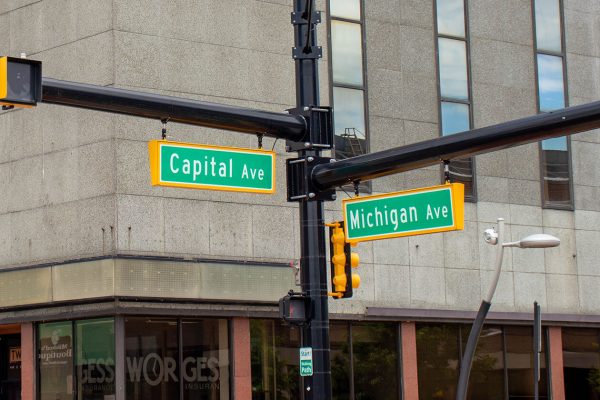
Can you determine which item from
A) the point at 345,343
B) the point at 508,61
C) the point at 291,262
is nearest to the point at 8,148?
the point at 291,262

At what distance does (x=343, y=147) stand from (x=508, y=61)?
580cm

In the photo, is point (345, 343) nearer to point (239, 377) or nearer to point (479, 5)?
point (239, 377)

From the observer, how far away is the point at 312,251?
15.1 m

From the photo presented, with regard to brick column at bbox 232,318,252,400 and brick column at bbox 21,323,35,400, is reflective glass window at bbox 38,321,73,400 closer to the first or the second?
brick column at bbox 21,323,35,400

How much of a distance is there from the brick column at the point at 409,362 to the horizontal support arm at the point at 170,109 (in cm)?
1288

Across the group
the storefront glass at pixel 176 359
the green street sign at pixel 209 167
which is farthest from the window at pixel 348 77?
the green street sign at pixel 209 167

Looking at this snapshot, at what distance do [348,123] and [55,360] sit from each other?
815cm

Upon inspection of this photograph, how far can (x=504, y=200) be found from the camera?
29250mm

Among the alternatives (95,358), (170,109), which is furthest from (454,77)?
(170,109)

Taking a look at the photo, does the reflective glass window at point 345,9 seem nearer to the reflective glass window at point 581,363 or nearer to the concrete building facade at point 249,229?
the concrete building facade at point 249,229

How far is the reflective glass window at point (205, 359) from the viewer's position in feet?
77.8

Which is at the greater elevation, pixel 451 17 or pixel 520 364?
pixel 451 17

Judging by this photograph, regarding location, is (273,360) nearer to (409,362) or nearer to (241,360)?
(241,360)

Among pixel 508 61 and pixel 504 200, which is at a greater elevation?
pixel 508 61
